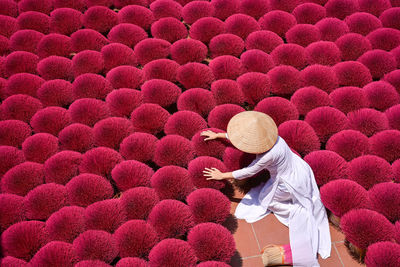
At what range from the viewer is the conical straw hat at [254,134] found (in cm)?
156

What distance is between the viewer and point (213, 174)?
1.70 meters

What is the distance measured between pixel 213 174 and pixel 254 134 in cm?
30

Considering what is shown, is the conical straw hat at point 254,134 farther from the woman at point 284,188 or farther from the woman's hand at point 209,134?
the woman's hand at point 209,134

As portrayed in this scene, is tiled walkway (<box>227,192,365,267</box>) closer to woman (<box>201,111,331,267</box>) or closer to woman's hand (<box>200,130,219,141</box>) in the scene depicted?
woman (<box>201,111,331,267</box>)

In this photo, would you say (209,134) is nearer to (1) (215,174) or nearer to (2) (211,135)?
(2) (211,135)

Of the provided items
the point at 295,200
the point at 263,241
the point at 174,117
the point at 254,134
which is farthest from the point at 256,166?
the point at 174,117

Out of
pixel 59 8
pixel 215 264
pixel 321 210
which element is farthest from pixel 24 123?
→ pixel 321 210

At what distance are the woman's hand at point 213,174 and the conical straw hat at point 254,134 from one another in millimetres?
192

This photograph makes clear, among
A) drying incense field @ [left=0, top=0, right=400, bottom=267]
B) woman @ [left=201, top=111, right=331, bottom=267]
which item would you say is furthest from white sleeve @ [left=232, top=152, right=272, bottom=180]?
drying incense field @ [left=0, top=0, right=400, bottom=267]

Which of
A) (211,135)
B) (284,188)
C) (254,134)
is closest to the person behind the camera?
(254,134)

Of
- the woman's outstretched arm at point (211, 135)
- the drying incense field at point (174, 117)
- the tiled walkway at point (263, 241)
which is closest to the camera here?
the drying incense field at point (174, 117)

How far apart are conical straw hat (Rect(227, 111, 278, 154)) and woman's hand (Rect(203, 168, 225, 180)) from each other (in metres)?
0.19

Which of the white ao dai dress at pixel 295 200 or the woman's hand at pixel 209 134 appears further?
the woman's hand at pixel 209 134

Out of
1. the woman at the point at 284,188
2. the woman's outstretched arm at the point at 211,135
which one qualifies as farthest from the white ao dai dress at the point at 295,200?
the woman's outstretched arm at the point at 211,135
